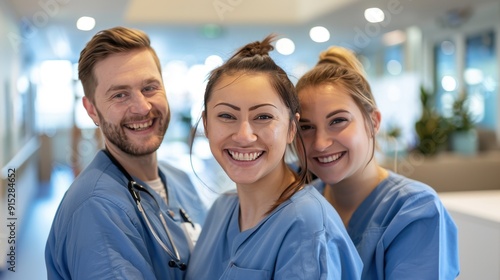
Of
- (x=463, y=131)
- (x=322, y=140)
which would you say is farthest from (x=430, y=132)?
(x=322, y=140)

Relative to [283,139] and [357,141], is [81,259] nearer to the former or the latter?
[283,139]

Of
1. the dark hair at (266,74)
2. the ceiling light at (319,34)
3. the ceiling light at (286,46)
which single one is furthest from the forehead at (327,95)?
the ceiling light at (286,46)

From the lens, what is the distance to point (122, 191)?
5.37ft

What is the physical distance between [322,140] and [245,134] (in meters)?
0.33

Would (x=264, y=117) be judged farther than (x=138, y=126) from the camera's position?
No

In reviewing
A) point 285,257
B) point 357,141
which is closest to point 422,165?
point 357,141

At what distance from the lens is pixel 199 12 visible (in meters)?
8.34

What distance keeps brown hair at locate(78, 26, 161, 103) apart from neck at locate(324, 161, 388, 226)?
31.0 inches

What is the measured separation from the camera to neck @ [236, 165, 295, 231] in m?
1.48

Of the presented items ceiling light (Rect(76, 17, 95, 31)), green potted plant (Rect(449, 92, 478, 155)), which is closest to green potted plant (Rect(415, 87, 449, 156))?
green potted plant (Rect(449, 92, 478, 155))

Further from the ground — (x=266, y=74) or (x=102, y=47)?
(x=102, y=47)

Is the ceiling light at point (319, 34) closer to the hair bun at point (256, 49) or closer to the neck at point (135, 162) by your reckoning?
the neck at point (135, 162)

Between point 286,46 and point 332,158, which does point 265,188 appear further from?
point 286,46

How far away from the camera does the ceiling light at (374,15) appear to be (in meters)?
7.53
